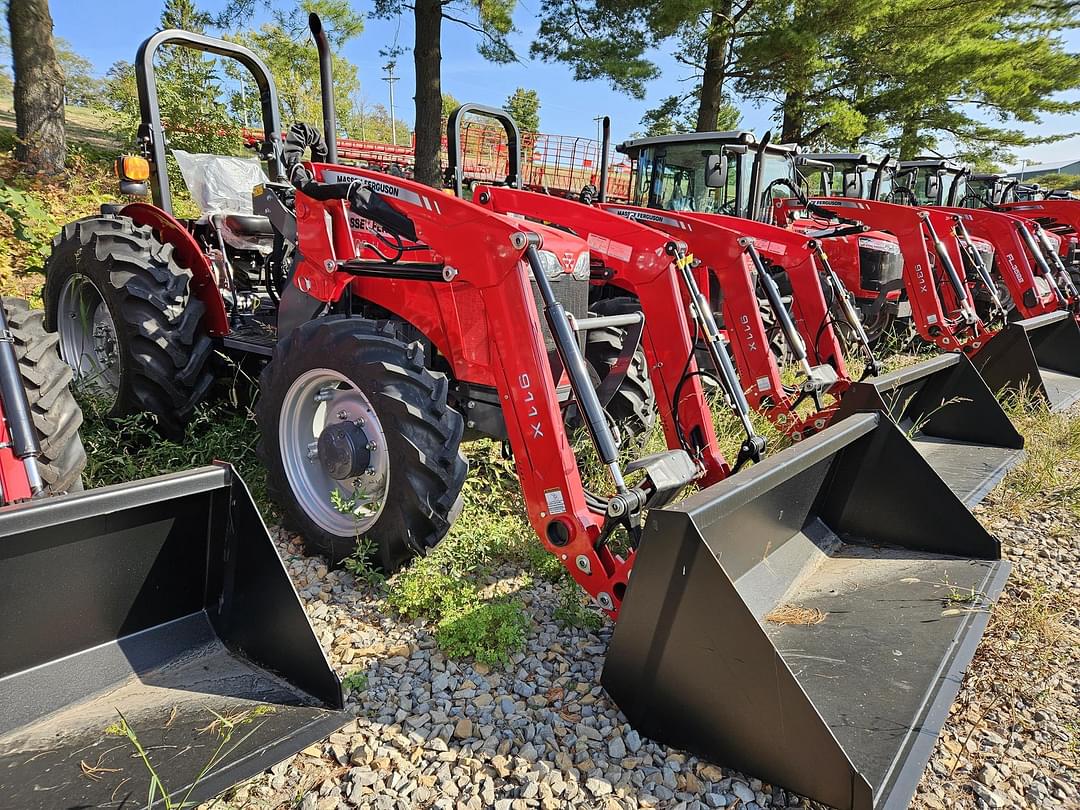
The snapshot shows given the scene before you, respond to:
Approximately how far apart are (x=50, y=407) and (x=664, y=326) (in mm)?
2720

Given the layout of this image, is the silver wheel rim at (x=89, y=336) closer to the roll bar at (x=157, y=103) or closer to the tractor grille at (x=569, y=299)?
the roll bar at (x=157, y=103)

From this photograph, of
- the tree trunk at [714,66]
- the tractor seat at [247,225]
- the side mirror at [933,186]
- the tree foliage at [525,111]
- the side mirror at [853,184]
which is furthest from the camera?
Answer: the tree foliage at [525,111]

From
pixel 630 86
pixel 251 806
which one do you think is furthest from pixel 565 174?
pixel 251 806

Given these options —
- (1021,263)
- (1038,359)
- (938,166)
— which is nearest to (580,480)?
(1038,359)

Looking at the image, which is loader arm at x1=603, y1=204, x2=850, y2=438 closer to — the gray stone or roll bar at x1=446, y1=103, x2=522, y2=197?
roll bar at x1=446, y1=103, x2=522, y2=197

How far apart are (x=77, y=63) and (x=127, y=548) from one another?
43896 mm

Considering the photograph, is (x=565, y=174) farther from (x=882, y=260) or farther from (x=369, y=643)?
(x=369, y=643)

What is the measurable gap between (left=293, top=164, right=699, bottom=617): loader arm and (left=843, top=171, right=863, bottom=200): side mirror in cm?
920

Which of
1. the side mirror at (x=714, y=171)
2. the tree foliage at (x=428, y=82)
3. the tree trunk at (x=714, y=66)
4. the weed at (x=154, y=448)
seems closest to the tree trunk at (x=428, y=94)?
the tree foliage at (x=428, y=82)

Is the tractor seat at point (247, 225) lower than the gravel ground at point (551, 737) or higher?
higher

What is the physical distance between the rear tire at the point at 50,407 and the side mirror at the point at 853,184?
35.7 ft

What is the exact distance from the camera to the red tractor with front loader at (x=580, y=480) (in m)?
2.05

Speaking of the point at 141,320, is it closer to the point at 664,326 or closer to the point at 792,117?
the point at 664,326

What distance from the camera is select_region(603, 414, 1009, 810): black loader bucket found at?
196 cm
